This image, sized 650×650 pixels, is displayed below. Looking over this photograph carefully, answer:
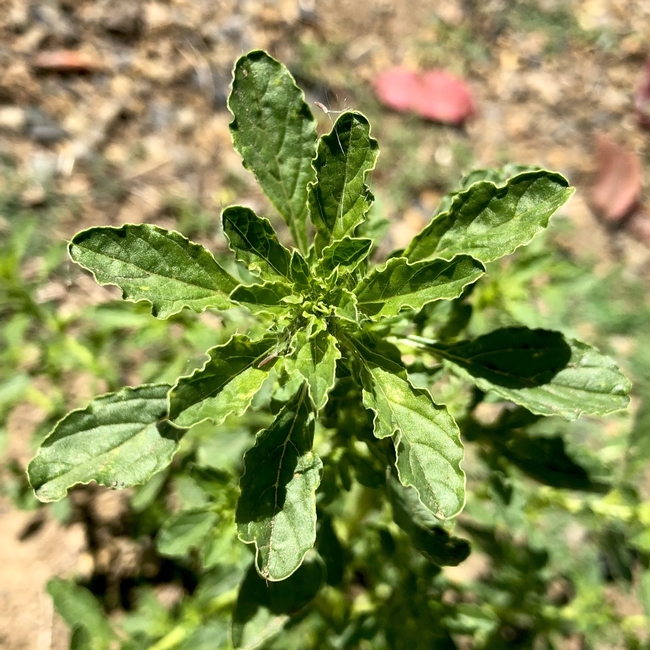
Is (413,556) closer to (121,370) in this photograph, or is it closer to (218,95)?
(121,370)

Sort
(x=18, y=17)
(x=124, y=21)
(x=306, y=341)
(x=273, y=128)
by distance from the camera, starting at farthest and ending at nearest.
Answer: (x=124, y=21) < (x=18, y=17) < (x=273, y=128) < (x=306, y=341)

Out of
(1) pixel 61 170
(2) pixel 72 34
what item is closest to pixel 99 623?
(1) pixel 61 170

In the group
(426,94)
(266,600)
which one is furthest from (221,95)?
(266,600)

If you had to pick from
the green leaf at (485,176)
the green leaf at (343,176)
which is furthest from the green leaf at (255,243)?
the green leaf at (485,176)

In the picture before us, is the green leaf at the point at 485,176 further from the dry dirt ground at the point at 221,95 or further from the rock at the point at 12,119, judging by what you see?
the rock at the point at 12,119

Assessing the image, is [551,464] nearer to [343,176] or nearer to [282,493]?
[282,493]
